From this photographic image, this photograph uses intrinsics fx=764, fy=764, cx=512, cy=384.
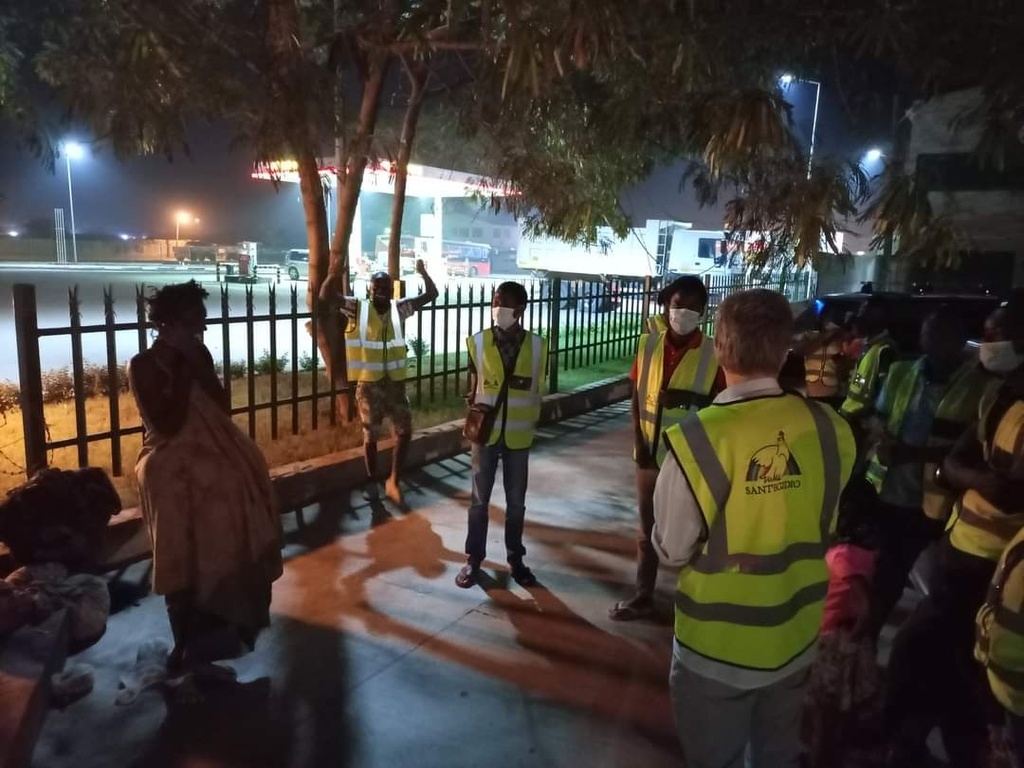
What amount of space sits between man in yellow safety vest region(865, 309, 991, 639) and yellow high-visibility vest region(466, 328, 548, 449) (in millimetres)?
1811

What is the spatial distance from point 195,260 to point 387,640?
49113 mm

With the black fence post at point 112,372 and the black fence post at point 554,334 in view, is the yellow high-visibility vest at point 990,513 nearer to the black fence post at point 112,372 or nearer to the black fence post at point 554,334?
the black fence post at point 112,372

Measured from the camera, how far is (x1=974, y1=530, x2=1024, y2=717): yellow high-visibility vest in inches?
86.0

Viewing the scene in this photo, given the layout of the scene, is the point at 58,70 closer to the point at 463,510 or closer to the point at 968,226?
the point at 463,510

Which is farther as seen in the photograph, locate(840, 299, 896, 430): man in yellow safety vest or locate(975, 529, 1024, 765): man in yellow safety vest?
locate(840, 299, 896, 430): man in yellow safety vest

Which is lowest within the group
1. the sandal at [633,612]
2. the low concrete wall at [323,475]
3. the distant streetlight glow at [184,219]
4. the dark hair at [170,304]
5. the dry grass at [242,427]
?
the sandal at [633,612]

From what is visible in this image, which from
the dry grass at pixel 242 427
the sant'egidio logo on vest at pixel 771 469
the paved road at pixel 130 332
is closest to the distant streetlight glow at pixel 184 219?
the paved road at pixel 130 332

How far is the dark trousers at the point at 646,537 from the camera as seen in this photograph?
394cm

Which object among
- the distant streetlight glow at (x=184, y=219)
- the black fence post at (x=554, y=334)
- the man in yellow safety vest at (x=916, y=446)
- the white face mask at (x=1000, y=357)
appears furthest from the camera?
the distant streetlight glow at (x=184, y=219)

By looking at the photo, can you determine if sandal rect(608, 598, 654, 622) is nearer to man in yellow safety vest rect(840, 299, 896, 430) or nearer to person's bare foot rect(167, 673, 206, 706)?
man in yellow safety vest rect(840, 299, 896, 430)

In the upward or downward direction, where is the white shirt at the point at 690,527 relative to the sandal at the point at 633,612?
upward

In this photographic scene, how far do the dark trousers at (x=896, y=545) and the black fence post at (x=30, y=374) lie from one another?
462cm

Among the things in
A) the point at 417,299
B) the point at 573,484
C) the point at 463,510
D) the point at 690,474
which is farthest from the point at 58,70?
the point at 690,474

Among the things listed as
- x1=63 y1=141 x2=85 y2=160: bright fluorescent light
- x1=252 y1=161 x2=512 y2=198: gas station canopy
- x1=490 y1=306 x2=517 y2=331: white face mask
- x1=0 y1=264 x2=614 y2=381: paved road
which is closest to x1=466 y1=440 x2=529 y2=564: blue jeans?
x1=490 y1=306 x2=517 y2=331: white face mask
